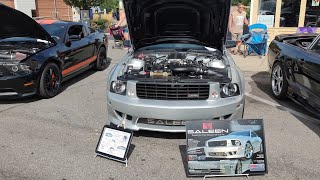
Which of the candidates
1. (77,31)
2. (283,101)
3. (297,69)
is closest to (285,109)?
(283,101)

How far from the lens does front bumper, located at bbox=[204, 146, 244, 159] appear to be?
332 cm

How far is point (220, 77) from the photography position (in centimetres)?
417

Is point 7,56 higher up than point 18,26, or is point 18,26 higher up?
point 18,26

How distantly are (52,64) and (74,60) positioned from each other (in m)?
1.01

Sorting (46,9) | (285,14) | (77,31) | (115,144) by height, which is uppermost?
(46,9)

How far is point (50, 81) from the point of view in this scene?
626 cm

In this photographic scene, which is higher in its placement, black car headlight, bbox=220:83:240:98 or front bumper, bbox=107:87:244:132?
black car headlight, bbox=220:83:240:98

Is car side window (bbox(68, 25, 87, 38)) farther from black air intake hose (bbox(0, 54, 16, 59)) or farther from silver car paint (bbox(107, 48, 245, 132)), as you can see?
silver car paint (bbox(107, 48, 245, 132))

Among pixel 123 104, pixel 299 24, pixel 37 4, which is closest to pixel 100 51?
pixel 123 104

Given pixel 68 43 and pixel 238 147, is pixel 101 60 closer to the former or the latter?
pixel 68 43

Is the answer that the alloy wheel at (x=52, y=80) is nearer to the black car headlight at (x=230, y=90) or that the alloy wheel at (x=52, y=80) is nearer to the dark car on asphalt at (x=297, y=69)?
the black car headlight at (x=230, y=90)

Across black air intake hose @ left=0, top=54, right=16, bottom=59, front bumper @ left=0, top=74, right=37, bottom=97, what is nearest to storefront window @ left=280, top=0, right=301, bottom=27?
front bumper @ left=0, top=74, right=37, bottom=97

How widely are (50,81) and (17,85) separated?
738 millimetres

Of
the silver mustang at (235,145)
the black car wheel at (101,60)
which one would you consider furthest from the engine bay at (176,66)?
the black car wheel at (101,60)
